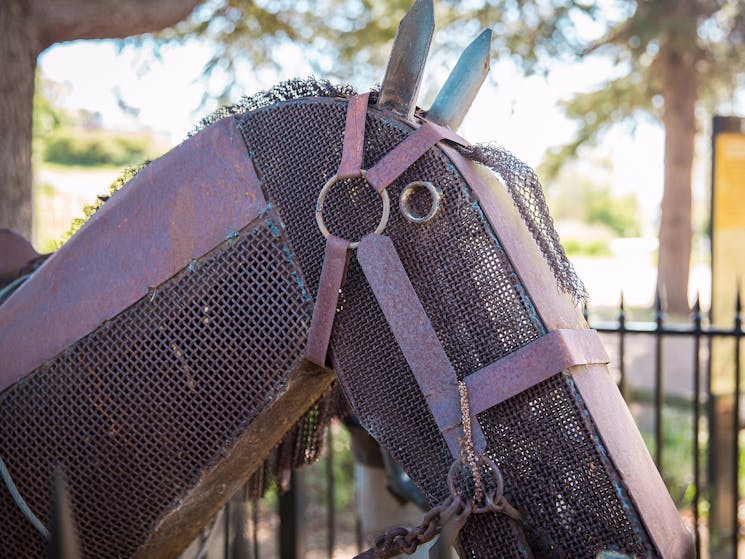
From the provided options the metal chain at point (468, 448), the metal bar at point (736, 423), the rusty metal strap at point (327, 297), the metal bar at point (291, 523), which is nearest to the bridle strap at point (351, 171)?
the rusty metal strap at point (327, 297)

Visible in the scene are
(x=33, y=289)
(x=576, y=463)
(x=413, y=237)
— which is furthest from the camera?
(x=33, y=289)

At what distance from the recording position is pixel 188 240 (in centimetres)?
150

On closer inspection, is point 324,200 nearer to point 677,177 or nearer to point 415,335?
point 415,335

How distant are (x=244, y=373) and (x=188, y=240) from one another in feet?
1.00

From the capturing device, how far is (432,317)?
1357 mm

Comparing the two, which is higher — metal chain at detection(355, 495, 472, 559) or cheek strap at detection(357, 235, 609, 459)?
cheek strap at detection(357, 235, 609, 459)

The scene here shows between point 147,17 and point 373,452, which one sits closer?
point 373,452

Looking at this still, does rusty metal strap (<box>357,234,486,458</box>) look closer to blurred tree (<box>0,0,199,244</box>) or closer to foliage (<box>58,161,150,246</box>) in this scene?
foliage (<box>58,161,150,246</box>)

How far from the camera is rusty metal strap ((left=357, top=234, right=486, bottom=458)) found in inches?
51.0

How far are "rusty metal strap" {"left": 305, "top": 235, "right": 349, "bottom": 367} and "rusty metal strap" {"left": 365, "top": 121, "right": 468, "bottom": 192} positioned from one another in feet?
0.46

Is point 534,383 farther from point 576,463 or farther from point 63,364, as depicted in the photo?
point 63,364

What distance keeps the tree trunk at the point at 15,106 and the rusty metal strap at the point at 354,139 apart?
2150 millimetres

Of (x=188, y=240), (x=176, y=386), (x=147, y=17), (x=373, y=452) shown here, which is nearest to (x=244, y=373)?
(x=176, y=386)

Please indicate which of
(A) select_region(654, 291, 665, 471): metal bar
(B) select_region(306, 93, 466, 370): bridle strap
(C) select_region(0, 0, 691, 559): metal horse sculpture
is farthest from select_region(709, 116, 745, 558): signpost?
(B) select_region(306, 93, 466, 370): bridle strap
